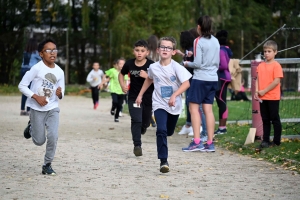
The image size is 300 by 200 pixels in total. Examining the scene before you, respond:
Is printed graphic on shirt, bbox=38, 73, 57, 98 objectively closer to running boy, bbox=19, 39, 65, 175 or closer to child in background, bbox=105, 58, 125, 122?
running boy, bbox=19, 39, 65, 175

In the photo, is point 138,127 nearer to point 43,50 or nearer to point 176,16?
point 43,50

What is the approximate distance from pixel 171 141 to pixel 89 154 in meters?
2.53

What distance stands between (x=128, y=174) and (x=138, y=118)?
2265 mm

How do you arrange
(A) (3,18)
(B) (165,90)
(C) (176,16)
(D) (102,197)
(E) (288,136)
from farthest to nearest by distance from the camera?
1. (A) (3,18)
2. (C) (176,16)
3. (E) (288,136)
4. (B) (165,90)
5. (D) (102,197)

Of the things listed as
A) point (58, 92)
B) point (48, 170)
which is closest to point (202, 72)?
point (58, 92)

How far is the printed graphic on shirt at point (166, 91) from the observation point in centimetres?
1011

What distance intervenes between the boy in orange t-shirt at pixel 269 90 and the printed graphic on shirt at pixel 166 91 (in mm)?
2086

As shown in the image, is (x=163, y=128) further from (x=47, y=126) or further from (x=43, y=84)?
(x=43, y=84)

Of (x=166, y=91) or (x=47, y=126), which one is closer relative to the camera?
(x=47, y=126)

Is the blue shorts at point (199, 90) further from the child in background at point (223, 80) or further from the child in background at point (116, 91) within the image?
the child in background at point (116, 91)

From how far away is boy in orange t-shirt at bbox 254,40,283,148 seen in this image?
460 inches

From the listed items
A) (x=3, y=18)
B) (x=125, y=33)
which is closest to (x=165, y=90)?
(x=125, y=33)

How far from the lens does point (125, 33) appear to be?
3553 centimetres

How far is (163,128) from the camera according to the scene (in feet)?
32.4
